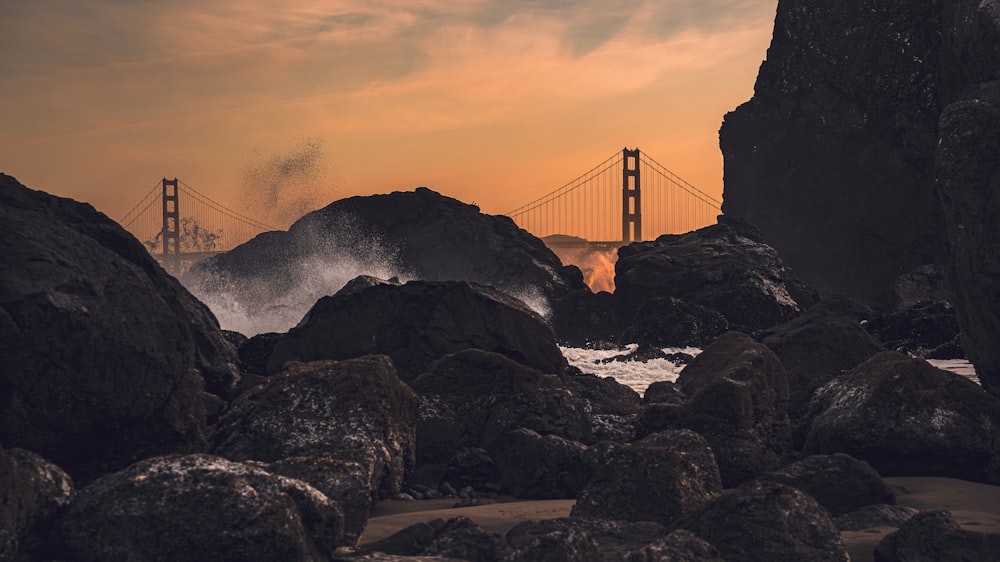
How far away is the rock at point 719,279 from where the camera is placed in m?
26.5

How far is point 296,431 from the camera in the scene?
6.91 m

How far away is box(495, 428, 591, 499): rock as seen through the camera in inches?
286

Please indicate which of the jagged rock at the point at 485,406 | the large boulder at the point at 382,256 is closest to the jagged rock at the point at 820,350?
the jagged rock at the point at 485,406

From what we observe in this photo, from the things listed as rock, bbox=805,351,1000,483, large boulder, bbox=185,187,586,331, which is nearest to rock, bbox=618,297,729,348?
large boulder, bbox=185,187,586,331

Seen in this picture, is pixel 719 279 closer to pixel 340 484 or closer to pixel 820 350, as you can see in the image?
pixel 820 350

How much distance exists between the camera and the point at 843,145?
40594 millimetres

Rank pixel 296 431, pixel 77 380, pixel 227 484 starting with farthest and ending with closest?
pixel 296 431 < pixel 77 380 < pixel 227 484

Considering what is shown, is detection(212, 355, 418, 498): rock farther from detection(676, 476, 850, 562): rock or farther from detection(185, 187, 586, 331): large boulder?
detection(185, 187, 586, 331): large boulder

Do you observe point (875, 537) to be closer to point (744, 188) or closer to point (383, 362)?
point (383, 362)

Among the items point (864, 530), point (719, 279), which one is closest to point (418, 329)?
point (864, 530)

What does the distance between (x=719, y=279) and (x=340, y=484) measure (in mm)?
22280

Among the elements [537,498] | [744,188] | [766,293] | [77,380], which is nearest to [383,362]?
[537,498]

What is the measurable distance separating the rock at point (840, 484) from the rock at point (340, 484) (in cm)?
227

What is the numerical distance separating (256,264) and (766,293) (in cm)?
1787
